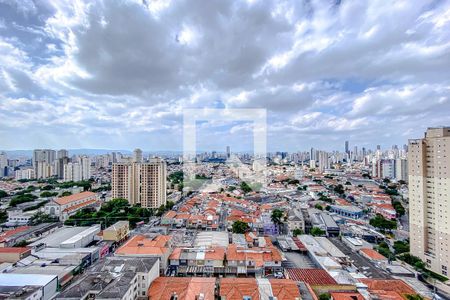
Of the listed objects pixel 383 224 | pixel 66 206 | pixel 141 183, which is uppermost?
pixel 141 183

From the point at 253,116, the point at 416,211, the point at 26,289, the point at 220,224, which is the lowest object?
the point at 220,224

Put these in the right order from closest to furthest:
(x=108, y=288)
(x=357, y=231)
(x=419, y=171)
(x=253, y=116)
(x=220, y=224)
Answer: (x=108, y=288) → (x=419, y=171) → (x=253, y=116) → (x=357, y=231) → (x=220, y=224)

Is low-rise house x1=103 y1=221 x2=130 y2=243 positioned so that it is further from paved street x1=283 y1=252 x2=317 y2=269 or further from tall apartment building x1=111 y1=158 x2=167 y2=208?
paved street x1=283 y1=252 x2=317 y2=269

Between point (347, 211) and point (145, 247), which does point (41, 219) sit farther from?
point (347, 211)

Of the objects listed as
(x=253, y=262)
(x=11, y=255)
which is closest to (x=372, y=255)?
(x=253, y=262)

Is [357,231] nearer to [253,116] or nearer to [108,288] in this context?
[253,116]

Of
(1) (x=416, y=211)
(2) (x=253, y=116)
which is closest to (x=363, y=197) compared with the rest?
(1) (x=416, y=211)
